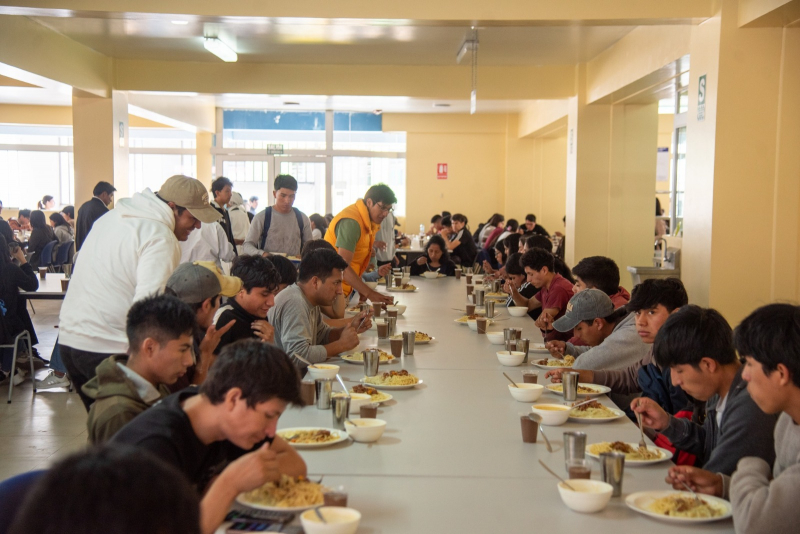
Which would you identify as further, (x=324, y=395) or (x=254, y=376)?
(x=324, y=395)

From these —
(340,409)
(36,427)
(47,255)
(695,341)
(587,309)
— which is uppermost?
(695,341)

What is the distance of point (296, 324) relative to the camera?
3.38 m

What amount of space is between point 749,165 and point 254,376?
4.97m

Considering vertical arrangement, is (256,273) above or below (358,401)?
above

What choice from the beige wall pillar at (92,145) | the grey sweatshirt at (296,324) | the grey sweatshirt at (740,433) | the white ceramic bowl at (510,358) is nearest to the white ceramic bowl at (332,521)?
the grey sweatshirt at (740,433)

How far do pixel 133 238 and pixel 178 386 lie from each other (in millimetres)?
613

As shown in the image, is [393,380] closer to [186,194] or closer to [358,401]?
[358,401]

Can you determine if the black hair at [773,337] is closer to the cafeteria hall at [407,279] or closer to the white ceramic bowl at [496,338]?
the cafeteria hall at [407,279]

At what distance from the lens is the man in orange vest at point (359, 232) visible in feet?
16.4

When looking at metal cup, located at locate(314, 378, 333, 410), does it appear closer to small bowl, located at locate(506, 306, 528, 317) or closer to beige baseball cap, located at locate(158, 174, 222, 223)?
beige baseball cap, located at locate(158, 174, 222, 223)

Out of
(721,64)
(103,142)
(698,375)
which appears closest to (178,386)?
(698,375)

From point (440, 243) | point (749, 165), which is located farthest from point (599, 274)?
point (440, 243)

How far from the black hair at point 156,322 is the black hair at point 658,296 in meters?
1.75

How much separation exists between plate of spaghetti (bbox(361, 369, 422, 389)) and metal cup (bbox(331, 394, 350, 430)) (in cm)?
54
